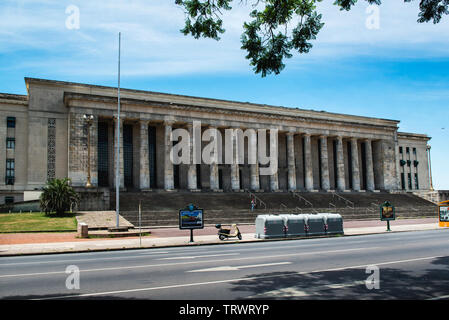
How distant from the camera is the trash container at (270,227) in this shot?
2378 centimetres

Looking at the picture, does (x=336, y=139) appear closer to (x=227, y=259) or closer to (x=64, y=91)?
(x=64, y=91)

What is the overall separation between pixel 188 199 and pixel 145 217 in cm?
1189

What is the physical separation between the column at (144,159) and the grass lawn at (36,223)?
1533 centimetres

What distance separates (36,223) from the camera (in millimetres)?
28828

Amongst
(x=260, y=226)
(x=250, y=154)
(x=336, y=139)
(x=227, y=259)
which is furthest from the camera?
(x=336, y=139)

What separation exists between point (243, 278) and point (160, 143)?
4413cm

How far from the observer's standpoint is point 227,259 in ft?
46.0

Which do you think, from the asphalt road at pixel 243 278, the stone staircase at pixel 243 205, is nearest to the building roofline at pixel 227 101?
the stone staircase at pixel 243 205

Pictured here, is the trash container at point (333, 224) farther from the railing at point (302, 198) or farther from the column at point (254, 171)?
the column at point (254, 171)

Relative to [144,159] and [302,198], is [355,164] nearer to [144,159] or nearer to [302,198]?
[302,198]


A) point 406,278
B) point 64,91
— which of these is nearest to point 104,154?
point 64,91

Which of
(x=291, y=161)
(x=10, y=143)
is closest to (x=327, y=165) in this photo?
(x=291, y=161)

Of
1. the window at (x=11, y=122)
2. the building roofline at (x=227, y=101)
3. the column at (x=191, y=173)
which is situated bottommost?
the column at (x=191, y=173)

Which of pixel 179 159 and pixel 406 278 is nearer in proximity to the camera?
pixel 406 278
